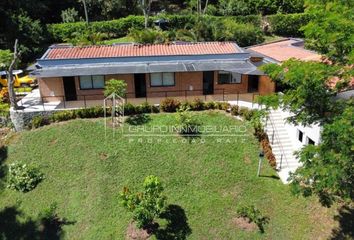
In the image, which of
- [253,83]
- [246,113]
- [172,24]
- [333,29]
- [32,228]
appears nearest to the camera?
[333,29]

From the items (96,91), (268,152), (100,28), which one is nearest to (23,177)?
(96,91)

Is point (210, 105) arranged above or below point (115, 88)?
below

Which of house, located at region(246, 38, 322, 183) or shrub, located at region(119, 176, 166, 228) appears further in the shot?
house, located at region(246, 38, 322, 183)

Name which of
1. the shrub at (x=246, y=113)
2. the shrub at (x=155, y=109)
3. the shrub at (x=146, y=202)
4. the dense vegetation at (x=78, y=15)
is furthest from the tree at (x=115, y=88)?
the dense vegetation at (x=78, y=15)

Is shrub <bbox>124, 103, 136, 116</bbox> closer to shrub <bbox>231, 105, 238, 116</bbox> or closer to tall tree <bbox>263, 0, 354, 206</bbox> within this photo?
shrub <bbox>231, 105, 238, 116</bbox>

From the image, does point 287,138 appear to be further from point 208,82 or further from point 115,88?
point 115,88

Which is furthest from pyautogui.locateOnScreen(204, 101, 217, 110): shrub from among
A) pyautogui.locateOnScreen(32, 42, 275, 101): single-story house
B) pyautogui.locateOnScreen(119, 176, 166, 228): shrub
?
pyautogui.locateOnScreen(119, 176, 166, 228): shrub
